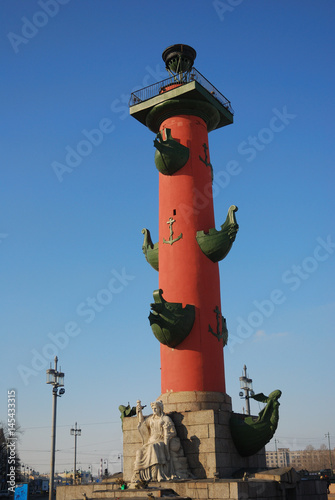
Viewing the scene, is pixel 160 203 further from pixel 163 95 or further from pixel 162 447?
pixel 162 447

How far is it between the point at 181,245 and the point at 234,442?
7122mm

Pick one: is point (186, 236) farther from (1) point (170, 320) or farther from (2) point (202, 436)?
(2) point (202, 436)

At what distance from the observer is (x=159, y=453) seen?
54.3 feet

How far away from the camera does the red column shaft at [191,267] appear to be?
18.6 metres

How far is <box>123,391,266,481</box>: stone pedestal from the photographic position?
16.6 metres

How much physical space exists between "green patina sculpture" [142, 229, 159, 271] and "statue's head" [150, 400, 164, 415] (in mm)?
6057

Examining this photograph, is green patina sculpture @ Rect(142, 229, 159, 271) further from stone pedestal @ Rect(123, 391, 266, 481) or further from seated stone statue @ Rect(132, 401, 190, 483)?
seated stone statue @ Rect(132, 401, 190, 483)

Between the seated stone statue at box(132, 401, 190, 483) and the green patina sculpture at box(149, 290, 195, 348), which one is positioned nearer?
the seated stone statue at box(132, 401, 190, 483)

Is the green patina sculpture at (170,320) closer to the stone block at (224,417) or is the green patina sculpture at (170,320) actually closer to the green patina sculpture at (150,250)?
the stone block at (224,417)

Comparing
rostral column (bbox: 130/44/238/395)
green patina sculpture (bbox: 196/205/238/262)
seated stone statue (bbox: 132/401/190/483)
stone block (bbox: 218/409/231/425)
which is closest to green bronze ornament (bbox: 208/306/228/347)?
rostral column (bbox: 130/44/238/395)

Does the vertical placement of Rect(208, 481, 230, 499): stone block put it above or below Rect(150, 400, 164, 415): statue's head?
below

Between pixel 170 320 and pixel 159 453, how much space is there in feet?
14.1

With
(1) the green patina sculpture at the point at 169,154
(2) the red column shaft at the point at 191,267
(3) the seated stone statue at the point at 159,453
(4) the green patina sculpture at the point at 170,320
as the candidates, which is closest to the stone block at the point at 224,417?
(2) the red column shaft at the point at 191,267

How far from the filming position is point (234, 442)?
57.3 feet
